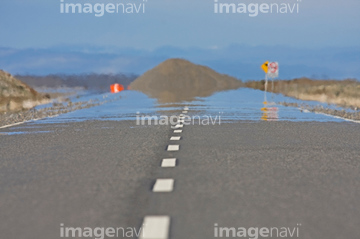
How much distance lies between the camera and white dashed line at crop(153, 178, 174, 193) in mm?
6918

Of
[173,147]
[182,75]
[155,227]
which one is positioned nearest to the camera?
[155,227]

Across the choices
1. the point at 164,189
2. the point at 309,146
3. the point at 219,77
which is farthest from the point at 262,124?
the point at 219,77

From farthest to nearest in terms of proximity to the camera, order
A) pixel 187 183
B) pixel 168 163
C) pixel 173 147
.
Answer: pixel 173 147 < pixel 168 163 < pixel 187 183

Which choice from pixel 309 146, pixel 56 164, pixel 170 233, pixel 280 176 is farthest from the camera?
pixel 309 146

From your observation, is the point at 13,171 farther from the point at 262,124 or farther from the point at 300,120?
the point at 300,120

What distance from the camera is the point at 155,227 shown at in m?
5.18

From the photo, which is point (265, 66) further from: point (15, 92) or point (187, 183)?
point (187, 183)

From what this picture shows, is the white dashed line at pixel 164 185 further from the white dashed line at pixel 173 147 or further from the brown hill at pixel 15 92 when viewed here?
the brown hill at pixel 15 92

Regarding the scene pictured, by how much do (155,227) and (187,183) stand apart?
2.16m

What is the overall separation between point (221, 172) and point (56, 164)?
110 inches

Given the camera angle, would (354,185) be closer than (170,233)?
No

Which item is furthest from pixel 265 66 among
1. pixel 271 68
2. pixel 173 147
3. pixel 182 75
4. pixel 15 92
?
pixel 182 75

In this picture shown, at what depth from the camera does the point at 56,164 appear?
9180 millimetres

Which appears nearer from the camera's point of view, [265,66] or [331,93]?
[265,66]
